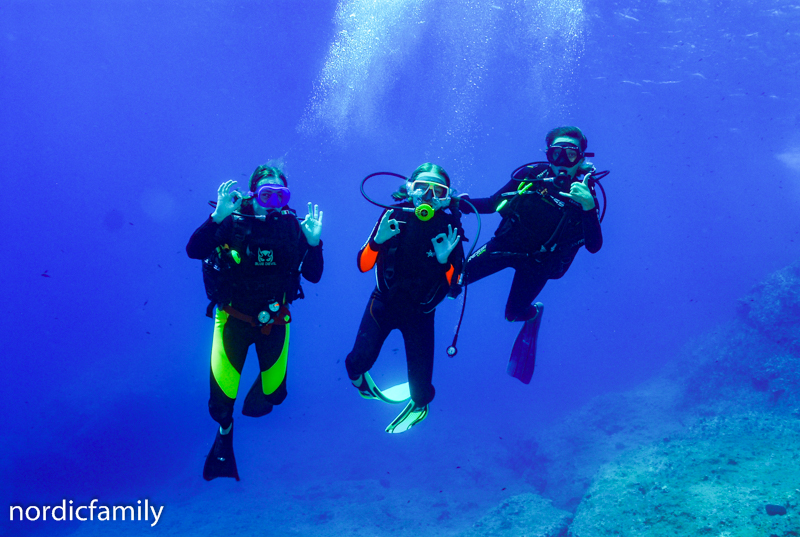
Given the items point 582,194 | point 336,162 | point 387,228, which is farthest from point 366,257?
point 336,162

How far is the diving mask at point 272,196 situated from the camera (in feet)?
12.1

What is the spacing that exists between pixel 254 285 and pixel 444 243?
1923mm

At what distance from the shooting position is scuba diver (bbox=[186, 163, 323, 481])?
3.82m

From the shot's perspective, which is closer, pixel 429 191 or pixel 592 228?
A: pixel 429 191

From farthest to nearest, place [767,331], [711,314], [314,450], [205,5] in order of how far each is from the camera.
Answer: [711,314]
[205,5]
[314,450]
[767,331]

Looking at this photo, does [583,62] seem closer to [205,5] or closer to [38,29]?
[205,5]

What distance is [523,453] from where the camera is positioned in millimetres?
18078

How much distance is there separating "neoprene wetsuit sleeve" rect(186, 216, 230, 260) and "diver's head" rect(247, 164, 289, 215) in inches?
12.0

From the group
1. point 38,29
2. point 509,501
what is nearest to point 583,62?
point 509,501

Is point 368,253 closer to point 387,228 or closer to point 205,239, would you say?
point 387,228

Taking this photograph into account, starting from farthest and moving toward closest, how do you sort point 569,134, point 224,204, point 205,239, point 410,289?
point 569,134, point 410,289, point 205,239, point 224,204

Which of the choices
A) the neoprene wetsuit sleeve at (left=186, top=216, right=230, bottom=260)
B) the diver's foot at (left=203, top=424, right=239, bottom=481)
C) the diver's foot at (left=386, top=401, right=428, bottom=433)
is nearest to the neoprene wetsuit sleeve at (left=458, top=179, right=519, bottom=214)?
the diver's foot at (left=386, top=401, right=428, bottom=433)

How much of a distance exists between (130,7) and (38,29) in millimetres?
10786

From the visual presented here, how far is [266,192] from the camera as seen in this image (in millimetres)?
3709
